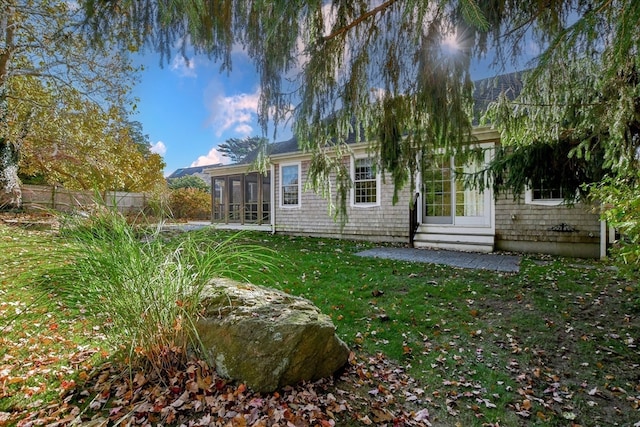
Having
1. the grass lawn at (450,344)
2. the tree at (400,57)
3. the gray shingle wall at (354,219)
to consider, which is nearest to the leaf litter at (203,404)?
the grass lawn at (450,344)

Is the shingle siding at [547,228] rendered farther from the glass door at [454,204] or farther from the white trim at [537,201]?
the glass door at [454,204]

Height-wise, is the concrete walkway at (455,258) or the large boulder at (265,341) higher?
the large boulder at (265,341)

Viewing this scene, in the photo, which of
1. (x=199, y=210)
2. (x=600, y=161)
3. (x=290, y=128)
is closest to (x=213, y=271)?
(x=290, y=128)

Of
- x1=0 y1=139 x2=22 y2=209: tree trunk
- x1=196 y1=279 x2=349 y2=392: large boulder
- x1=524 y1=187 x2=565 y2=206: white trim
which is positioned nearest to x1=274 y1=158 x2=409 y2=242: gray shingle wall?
x1=524 y1=187 x2=565 y2=206: white trim

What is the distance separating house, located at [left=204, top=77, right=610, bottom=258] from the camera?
7516mm

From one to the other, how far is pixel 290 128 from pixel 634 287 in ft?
18.8

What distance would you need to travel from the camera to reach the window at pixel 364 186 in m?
9.88

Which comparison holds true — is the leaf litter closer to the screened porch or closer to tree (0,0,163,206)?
tree (0,0,163,206)

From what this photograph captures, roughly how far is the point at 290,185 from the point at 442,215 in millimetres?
Answer: 5521

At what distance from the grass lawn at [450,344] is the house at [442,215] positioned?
1.79 metres

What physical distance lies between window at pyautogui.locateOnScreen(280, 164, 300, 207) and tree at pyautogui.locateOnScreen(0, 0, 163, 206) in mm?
5586

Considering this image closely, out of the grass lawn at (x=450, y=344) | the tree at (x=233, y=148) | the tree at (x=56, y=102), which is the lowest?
the grass lawn at (x=450, y=344)

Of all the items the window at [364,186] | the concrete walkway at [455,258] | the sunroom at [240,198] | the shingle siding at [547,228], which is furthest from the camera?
the sunroom at [240,198]

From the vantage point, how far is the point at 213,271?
2.49m
